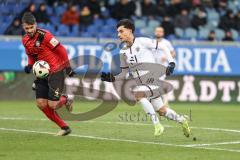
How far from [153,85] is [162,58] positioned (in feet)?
18.7

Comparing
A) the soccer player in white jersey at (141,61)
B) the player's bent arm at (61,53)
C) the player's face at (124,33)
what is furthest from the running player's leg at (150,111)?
the player's bent arm at (61,53)

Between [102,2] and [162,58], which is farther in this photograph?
[102,2]

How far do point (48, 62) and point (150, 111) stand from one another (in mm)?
2114

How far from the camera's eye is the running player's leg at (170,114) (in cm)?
1322

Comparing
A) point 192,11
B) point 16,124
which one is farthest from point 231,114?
point 192,11

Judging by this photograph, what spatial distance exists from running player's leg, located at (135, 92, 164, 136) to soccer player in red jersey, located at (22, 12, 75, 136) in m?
1.32

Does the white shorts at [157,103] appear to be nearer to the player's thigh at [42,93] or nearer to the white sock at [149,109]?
the white sock at [149,109]

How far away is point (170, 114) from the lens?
523 inches

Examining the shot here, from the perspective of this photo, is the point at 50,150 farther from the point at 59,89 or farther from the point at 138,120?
the point at 138,120

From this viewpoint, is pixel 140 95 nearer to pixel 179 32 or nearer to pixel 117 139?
pixel 117 139

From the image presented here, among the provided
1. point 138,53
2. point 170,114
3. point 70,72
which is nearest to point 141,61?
point 138,53

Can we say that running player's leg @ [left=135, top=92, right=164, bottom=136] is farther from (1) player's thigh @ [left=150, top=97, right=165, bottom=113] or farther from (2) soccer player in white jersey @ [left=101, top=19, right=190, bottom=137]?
(1) player's thigh @ [left=150, top=97, right=165, bottom=113]

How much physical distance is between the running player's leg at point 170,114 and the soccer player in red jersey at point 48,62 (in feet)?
5.32

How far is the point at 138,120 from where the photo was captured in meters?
17.7
